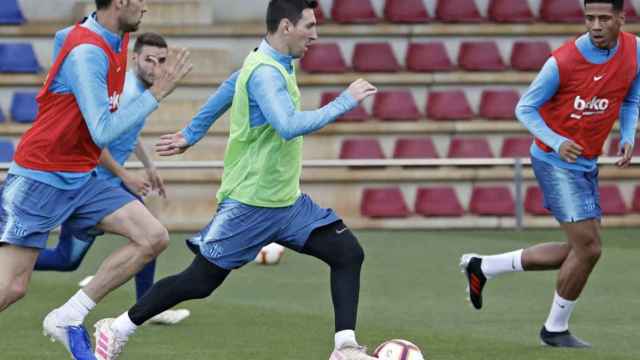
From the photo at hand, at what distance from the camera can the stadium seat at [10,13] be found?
70.2 ft

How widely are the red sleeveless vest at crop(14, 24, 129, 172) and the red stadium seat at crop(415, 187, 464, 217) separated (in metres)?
12.0

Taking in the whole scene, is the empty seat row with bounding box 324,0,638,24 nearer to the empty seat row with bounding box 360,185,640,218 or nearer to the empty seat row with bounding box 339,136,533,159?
the empty seat row with bounding box 339,136,533,159

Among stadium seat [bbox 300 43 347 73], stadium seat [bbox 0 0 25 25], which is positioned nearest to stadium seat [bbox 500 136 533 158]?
stadium seat [bbox 300 43 347 73]

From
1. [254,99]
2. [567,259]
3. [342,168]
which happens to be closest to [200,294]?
[254,99]

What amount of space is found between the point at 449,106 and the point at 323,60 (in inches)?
70.5

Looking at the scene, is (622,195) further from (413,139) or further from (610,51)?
(610,51)

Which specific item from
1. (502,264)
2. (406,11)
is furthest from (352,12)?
(502,264)

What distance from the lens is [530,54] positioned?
21375 mm

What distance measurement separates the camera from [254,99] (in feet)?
26.7

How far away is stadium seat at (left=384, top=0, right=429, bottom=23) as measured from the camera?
21.8 m

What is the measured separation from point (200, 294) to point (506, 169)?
40.4ft

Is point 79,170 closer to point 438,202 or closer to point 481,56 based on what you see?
point 438,202


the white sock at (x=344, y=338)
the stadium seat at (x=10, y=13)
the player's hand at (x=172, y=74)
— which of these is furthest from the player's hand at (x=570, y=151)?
the stadium seat at (x=10, y=13)

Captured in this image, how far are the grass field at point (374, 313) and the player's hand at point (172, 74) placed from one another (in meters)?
2.02
